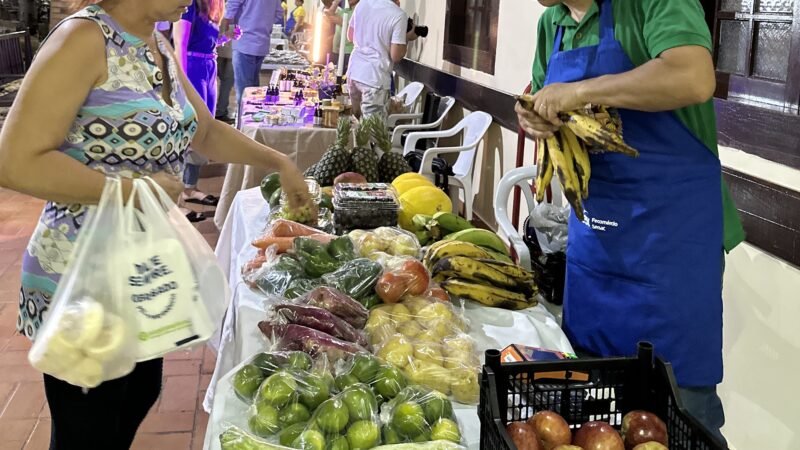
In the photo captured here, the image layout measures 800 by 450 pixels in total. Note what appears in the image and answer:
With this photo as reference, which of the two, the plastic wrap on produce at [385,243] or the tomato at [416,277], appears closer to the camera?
the tomato at [416,277]

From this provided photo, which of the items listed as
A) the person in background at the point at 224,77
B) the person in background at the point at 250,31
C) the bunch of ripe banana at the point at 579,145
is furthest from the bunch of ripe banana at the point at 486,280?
the person in background at the point at 224,77

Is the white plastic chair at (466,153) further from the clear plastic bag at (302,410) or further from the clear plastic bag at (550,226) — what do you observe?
the clear plastic bag at (302,410)

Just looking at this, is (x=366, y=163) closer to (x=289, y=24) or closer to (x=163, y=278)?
(x=163, y=278)

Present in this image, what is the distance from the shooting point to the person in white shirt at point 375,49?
20.0 ft

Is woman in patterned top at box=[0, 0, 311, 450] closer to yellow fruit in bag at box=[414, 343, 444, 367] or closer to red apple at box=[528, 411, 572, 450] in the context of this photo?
yellow fruit in bag at box=[414, 343, 444, 367]

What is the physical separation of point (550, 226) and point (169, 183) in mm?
1290

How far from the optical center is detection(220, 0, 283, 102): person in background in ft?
24.4

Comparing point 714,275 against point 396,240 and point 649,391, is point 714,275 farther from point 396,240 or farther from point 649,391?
point 396,240

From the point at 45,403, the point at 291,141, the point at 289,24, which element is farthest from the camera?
the point at 289,24

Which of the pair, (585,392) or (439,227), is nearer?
(585,392)

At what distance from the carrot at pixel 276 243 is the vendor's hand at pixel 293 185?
170 mm

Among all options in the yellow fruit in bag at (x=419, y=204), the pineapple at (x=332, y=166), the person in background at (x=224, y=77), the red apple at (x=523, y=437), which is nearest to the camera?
the red apple at (x=523, y=437)

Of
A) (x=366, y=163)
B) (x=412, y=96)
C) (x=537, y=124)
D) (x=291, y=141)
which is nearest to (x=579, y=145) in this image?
(x=537, y=124)

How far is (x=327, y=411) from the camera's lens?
134 centimetres
